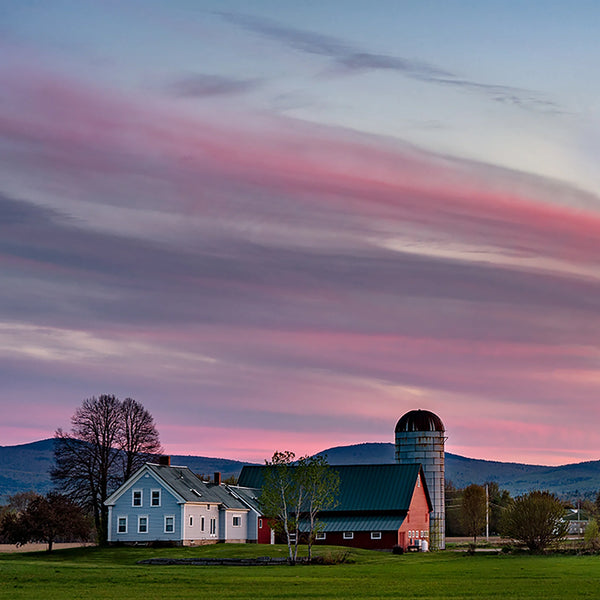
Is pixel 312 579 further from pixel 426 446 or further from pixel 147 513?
pixel 426 446

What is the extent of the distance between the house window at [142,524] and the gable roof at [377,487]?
44.1ft

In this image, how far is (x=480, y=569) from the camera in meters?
57.6

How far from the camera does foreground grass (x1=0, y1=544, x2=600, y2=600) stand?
39.9 meters

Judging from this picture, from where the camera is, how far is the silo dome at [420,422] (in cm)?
10894

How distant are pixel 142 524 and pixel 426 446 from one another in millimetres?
34571

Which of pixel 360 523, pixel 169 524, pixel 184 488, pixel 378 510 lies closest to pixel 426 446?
pixel 378 510

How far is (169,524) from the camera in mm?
85562

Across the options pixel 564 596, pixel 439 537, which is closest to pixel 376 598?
pixel 564 596

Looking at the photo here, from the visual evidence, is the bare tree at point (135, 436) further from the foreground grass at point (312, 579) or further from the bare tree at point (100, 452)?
the foreground grass at point (312, 579)

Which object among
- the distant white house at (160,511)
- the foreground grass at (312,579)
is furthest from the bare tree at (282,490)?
the distant white house at (160,511)

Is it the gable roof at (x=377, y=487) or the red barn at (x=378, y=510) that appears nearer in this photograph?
the red barn at (x=378, y=510)

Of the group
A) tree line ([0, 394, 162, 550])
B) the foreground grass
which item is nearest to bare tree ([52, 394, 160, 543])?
tree line ([0, 394, 162, 550])

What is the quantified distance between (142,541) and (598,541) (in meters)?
36.9

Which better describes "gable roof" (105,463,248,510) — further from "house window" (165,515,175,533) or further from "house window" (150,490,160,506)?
"house window" (165,515,175,533)
